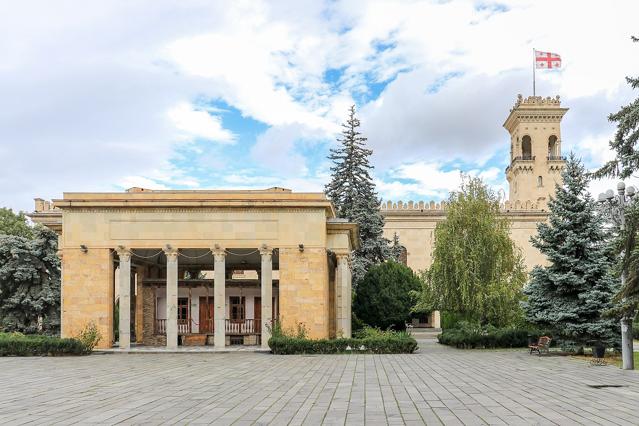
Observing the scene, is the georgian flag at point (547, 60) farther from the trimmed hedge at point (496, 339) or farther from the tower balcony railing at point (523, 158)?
the trimmed hedge at point (496, 339)

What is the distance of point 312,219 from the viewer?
29.3 metres

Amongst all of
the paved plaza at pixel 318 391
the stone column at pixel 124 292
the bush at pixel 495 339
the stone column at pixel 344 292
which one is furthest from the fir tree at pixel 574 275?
the stone column at pixel 124 292

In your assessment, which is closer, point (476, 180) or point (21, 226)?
point (476, 180)

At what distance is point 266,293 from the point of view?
2923cm

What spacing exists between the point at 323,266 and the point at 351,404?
53.7 feet

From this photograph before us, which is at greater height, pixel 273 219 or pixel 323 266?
pixel 273 219

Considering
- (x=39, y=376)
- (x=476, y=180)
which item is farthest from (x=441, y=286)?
(x=39, y=376)

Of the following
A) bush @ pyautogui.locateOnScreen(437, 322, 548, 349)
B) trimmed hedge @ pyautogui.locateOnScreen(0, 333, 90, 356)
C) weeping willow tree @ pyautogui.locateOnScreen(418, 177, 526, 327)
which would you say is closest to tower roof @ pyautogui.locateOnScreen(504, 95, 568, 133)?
weeping willow tree @ pyautogui.locateOnScreen(418, 177, 526, 327)

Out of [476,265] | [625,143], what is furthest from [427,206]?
[625,143]

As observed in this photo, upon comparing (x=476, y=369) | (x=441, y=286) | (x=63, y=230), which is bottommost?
(x=476, y=369)

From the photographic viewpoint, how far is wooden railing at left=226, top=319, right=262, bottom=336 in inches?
1308

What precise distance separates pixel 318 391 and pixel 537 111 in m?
53.9

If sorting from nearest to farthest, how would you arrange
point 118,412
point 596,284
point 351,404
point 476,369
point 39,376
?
1. point 118,412
2. point 351,404
3. point 39,376
4. point 476,369
5. point 596,284

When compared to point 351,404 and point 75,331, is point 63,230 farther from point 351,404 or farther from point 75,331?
point 351,404
